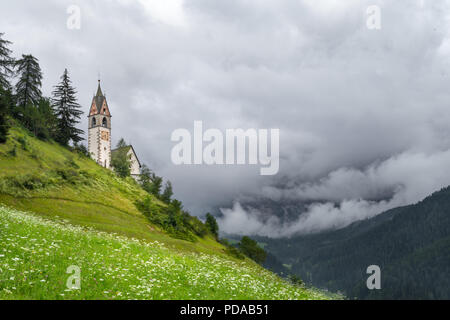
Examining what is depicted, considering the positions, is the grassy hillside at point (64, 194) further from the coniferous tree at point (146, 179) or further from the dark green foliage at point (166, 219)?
the coniferous tree at point (146, 179)

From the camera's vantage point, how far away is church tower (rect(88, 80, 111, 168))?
106562mm

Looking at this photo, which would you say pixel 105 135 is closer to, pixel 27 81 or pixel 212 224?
pixel 27 81

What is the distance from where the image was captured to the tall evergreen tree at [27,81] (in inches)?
3209

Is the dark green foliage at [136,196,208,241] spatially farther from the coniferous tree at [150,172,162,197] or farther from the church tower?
the church tower

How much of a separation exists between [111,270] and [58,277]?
7.76 ft

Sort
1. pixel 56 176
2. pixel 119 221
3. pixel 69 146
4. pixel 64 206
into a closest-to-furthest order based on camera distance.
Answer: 1. pixel 64 206
2. pixel 119 221
3. pixel 56 176
4. pixel 69 146

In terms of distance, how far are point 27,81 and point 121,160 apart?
34473 mm

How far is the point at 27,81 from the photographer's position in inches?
3211

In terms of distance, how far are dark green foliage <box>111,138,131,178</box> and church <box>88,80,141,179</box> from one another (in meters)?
1.92

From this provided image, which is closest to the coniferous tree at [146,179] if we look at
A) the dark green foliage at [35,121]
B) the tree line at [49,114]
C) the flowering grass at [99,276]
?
the tree line at [49,114]

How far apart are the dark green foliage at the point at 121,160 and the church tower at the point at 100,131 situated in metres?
3.07
